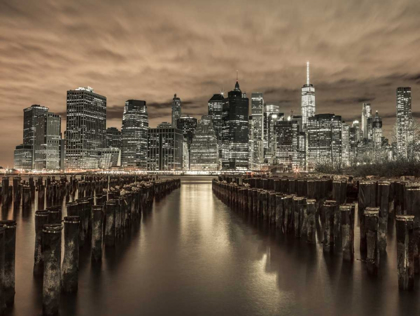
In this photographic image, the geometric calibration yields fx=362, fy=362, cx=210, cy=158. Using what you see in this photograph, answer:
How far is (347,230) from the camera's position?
10.9 meters

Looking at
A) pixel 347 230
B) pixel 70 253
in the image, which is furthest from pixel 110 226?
pixel 347 230

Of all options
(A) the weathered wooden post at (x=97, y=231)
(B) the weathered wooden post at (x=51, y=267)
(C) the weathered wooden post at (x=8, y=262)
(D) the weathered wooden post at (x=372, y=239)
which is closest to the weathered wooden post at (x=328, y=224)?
(D) the weathered wooden post at (x=372, y=239)

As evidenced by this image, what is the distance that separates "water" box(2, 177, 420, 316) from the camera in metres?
8.00

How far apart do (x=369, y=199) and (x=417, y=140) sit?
1815 inches

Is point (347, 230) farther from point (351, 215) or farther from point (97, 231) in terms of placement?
point (97, 231)

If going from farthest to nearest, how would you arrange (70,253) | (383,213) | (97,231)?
1. (383,213)
2. (97,231)
3. (70,253)

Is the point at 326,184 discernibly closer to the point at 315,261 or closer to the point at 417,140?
the point at 315,261

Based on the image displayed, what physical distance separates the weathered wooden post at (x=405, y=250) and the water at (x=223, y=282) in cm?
31

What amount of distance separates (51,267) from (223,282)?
4561 mm

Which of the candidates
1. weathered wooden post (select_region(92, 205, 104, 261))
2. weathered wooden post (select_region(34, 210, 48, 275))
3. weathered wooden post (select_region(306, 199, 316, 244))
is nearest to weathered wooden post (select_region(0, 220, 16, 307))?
weathered wooden post (select_region(34, 210, 48, 275))

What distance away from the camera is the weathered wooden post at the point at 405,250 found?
849 cm

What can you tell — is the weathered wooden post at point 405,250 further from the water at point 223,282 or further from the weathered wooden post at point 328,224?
the weathered wooden post at point 328,224

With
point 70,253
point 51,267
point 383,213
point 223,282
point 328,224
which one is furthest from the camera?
point 383,213

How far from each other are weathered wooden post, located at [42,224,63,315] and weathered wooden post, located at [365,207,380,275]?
765cm
